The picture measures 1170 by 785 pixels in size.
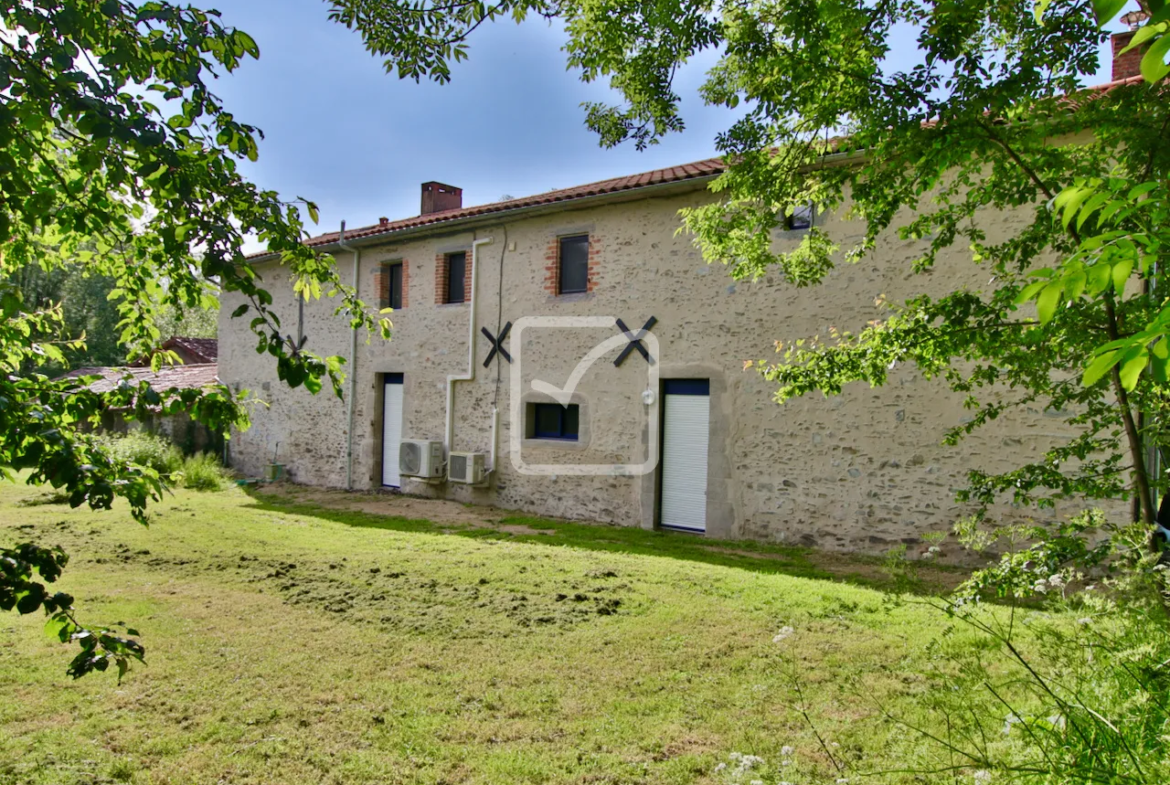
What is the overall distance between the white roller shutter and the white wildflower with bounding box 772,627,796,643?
4363 millimetres

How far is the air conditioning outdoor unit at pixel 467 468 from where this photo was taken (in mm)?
11383

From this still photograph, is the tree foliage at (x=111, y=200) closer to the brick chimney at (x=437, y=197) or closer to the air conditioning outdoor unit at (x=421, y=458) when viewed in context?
the air conditioning outdoor unit at (x=421, y=458)

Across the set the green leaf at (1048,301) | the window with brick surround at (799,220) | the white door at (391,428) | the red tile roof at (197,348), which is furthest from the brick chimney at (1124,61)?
the red tile roof at (197,348)

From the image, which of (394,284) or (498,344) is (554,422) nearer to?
(498,344)

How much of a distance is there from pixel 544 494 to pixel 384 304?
5288 millimetres

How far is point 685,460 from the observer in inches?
380

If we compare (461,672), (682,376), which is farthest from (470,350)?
(461,672)

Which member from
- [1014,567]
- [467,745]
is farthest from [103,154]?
[1014,567]

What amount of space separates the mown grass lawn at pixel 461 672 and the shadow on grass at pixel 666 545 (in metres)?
0.15

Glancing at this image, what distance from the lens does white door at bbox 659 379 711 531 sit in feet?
31.1

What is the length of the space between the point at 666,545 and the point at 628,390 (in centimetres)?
242

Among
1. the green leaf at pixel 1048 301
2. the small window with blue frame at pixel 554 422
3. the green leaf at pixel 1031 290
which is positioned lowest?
the small window with blue frame at pixel 554 422

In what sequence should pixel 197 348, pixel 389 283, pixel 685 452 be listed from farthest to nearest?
pixel 197 348 → pixel 389 283 → pixel 685 452

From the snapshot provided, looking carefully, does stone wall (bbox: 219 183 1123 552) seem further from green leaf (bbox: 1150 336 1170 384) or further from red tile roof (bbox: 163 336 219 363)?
red tile roof (bbox: 163 336 219 363)
